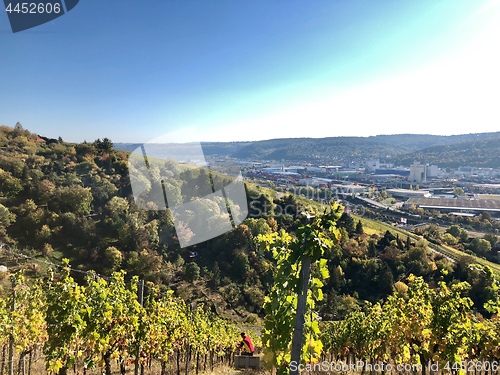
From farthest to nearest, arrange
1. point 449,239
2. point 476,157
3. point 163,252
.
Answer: point 476,157 < point 449,239 < point 163,252

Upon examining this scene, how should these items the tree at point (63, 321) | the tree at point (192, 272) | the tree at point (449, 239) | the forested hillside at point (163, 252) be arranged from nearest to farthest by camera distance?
the tree at point (63, 321), the forested hillside at point (163, 252), the tree at point (192, 272), the tree at point (449, 239)

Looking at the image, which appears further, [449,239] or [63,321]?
[449,239]

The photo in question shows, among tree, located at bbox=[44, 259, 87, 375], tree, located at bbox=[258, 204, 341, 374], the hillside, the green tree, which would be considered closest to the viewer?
tree, located at bbox=[258, 204, 341, 374]

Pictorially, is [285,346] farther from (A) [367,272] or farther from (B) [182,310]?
(A) [367,272]

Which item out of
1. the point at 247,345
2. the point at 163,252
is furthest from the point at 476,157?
the point at 247,345

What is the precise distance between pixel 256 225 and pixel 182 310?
28.9m

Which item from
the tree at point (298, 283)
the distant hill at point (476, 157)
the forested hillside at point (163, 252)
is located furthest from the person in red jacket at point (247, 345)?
the distant hill at point (476, 157)

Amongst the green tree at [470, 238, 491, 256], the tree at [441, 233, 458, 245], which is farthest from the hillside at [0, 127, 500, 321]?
the green tree at [470, 238, 491, 256]

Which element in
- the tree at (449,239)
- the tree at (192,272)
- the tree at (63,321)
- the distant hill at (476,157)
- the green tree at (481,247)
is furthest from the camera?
the distant hill at (476,157)

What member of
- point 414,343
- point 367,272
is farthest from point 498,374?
point 367,272

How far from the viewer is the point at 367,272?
3888 cm

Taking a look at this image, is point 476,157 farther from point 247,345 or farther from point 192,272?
point 247,345

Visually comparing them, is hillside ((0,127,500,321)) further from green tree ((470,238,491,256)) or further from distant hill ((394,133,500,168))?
distant hill ((394,133,500,168))

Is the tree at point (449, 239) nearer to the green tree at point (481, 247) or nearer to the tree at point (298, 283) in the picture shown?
the green tree at point (481, 247)
